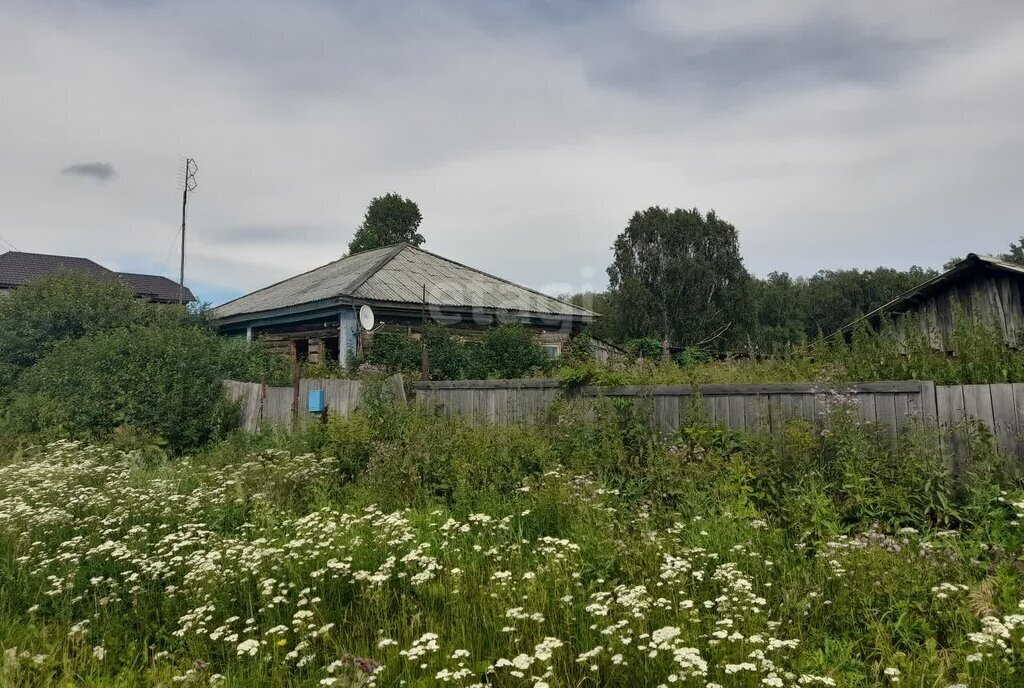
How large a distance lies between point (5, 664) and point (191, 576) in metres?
1.01

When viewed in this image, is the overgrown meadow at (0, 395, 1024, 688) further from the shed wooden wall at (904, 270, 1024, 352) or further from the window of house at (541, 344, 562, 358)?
the window of house at (541, 344, 562, 358)

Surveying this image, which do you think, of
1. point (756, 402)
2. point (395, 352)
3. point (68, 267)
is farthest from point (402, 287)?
point (68, 267)

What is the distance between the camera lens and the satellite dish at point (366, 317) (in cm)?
1444

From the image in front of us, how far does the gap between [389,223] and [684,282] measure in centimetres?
2062

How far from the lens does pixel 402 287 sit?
16562 millimetres

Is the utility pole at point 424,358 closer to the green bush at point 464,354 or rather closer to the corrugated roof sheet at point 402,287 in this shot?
the green bush at point 464,354

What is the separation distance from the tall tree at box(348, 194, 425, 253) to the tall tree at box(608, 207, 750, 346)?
15473 millimetres

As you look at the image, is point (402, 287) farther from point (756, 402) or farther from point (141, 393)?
point (756, 402)

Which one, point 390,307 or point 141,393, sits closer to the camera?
point 141,393

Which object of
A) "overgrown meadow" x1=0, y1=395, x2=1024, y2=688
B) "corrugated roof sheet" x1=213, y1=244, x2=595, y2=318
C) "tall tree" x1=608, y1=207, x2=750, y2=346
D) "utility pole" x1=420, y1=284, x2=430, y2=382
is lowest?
"overgrown meadow" x1=0, y1=395, x2=1024, y2=688

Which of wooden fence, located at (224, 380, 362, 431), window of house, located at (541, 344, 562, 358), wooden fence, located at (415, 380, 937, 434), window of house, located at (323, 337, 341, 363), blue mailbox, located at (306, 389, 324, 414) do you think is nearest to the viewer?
wooden fence, located at (415, 380, 937, 434)

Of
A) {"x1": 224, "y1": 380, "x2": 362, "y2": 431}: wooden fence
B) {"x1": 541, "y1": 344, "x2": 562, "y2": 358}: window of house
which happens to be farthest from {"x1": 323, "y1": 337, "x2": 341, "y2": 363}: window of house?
{"x1": 541, "y1": 344, "x2": 562, "y2": 358}: window of house

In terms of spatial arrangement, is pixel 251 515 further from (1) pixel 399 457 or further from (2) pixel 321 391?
(2) pixel 321 391

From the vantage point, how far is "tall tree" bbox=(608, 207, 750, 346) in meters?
40.7
